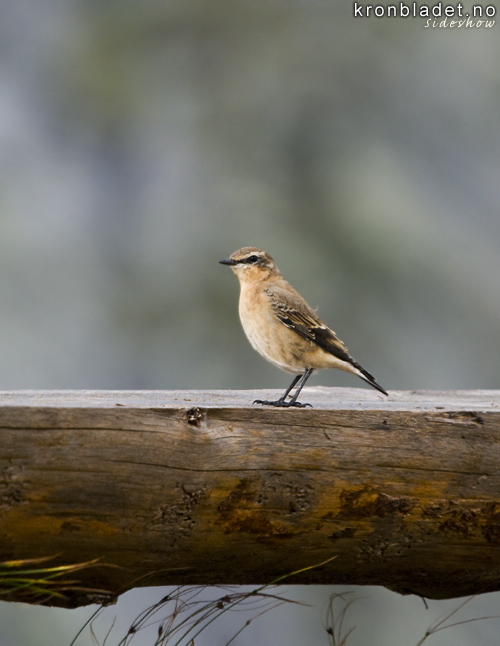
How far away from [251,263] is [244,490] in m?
2.01

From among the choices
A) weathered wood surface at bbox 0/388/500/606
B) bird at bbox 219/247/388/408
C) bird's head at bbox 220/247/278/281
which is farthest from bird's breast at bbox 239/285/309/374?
weathered wood surface at bbox 0/388/500/606

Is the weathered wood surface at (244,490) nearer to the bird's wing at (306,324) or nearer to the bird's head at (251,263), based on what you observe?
the bird's wing at (306,324)

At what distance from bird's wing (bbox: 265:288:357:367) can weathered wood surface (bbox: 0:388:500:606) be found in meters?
1.37

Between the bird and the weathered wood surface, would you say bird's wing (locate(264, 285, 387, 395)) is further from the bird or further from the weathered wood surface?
the weathered wood surface

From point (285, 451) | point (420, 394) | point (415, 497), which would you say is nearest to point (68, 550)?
point (285, 451)

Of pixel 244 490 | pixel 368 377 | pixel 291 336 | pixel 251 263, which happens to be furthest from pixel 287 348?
pixel 244 490

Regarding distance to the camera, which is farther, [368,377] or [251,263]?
[251,263]

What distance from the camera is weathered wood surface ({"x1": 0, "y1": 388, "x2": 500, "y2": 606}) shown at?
1.91 m

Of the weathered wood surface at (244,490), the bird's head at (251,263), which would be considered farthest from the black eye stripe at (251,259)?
the weathered wood surface at (244,490)

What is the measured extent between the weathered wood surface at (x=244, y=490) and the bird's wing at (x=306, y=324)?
4.49 feet

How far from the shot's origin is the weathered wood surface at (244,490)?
1905mm

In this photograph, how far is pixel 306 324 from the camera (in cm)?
365

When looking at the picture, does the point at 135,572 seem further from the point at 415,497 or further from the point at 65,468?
the point at 415,497

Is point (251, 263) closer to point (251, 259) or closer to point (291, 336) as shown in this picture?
point (251, 259)
